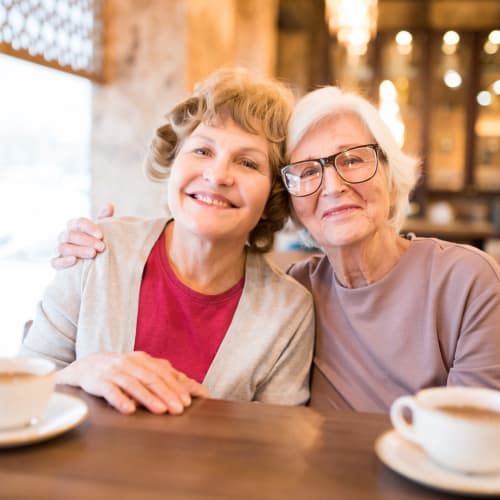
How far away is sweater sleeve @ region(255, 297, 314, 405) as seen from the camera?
1528mm

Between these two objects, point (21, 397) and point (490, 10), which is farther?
point (490, 10)

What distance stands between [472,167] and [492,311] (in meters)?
6.43

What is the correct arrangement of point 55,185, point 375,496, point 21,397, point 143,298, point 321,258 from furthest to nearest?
point 55,185 → point 321,258 → point 143,298 → point 21,397 → point 375,496

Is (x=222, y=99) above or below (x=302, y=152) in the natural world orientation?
above

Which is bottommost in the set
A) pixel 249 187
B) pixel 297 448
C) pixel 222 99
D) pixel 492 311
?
pixel 297 448

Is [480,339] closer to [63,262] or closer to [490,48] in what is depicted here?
[63,262]

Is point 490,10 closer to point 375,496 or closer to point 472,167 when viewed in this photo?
point 472,167

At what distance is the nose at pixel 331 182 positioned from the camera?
62.7 inches

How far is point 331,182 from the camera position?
160cm

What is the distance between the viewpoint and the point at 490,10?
24.6 feet

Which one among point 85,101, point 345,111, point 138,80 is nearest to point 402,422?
point 345,111

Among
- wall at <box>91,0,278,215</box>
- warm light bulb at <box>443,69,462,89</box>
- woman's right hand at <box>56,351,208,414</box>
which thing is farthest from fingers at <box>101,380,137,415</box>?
warm light bulb at <box>443,69,462,89</box>

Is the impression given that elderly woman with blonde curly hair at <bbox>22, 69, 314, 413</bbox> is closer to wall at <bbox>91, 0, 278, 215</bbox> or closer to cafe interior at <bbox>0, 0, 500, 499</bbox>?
cafe interior at <bbox>0, 0, 500, 499</bbox>

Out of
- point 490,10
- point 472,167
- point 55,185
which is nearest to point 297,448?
point 55,185
